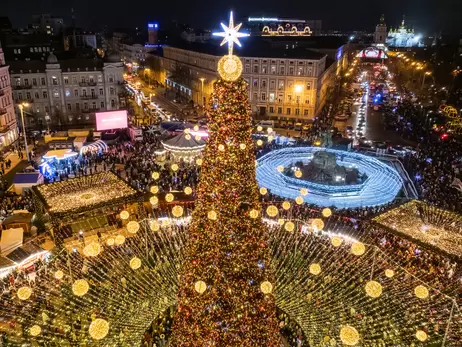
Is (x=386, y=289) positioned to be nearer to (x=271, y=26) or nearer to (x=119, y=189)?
(x=119, y=189)

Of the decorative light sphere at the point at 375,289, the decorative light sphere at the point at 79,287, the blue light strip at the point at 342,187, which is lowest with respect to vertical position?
the blue light strip at the point at 342,187

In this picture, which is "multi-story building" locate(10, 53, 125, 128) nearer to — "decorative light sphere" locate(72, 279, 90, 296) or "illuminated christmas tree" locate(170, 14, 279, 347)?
"decorative light sphere" locate(72, 279, 90, 296)

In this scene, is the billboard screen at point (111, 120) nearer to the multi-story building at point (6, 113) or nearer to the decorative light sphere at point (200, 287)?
the multi-story building at point (6, 113)

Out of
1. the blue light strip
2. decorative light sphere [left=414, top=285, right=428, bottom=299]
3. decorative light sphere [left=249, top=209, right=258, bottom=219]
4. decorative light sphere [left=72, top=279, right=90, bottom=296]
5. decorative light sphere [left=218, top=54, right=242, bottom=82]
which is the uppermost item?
decorative light sphere [left=218, top=54, right=242, bottom=82]

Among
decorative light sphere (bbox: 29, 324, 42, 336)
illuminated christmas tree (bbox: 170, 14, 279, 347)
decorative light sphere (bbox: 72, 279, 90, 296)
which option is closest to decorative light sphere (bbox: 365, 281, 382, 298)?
illuminated christmas tree (bbox: 170, 14, 279, 347)

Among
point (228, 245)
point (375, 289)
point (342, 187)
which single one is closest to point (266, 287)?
point (228, 245)

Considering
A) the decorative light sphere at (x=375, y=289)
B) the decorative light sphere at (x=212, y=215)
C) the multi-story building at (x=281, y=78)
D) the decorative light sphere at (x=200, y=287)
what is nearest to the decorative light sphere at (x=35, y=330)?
the decorative light sphere at (x=200, y=287)

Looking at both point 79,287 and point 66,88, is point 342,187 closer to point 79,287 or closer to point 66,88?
point 79,287
